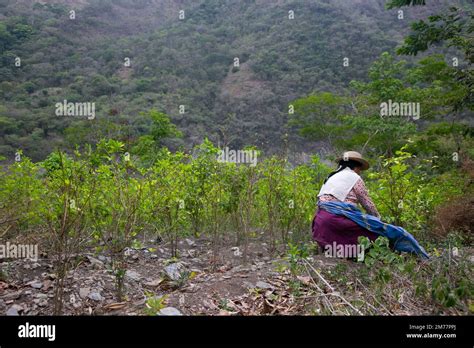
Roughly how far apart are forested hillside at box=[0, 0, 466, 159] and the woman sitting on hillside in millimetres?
23558

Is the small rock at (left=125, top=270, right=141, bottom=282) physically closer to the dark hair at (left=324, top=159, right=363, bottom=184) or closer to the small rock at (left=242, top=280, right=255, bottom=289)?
the small rock at (left=242, top=280, right=255, bottom=289)

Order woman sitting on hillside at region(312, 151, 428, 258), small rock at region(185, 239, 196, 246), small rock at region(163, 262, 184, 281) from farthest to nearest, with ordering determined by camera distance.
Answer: small rock at region(185, 239, 196, 246)
woman sitting on hillside at region(312, 151, 428, 258)
small rock at region(163, 262, 184, 281)

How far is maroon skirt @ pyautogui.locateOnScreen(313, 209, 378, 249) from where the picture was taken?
4176 mm

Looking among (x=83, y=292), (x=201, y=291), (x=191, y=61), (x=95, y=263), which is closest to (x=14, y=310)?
(x=83, y=292)

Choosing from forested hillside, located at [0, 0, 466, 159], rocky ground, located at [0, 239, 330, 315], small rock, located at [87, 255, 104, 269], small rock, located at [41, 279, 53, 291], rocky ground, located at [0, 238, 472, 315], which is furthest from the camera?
forested hillside, located at [0, 0, 466, 159]

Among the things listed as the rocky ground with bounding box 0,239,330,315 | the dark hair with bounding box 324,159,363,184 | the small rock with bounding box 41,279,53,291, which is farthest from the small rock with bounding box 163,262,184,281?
the dark hair with bounding box 324,159,363,184

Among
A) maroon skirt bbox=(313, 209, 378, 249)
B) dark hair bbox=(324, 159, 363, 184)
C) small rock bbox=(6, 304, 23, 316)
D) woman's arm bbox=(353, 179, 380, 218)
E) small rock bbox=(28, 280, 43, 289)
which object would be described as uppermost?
dark hair bbox=(324, 159, 363, 184)

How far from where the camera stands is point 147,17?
217ft

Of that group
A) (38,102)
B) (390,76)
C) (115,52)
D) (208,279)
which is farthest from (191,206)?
(115,52)

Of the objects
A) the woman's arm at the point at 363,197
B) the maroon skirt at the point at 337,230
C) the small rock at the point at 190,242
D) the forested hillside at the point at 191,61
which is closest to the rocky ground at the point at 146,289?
the maroon skirt at the point at 337,230

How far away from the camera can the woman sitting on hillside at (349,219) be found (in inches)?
161

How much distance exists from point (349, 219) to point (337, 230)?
0.54 ft

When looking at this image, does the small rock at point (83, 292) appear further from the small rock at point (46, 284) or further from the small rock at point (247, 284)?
the small rock at point (247, 284)
